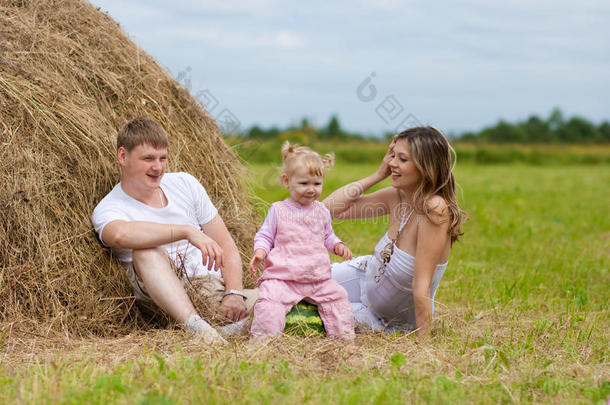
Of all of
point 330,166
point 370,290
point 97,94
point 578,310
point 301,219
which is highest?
point 97,94

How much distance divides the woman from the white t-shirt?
39.6 inches

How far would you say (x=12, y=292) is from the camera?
456 cm

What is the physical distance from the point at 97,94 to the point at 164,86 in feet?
2.80

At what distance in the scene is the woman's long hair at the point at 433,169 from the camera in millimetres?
4629

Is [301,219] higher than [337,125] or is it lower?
lower

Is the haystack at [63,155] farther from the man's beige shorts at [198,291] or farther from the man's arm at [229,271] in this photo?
the man's arm at [229,271]

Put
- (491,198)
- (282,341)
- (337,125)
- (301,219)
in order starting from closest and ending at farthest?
1. (282,341)
2. (301,219)
3. (491,198)
4. (337,125)

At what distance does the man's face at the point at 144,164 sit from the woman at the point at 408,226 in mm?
1332

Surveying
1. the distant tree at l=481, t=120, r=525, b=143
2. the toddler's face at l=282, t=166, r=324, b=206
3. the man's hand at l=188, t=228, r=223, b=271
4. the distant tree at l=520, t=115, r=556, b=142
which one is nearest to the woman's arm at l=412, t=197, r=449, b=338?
the toddler's face at l=282, t=166, r=324, b=206

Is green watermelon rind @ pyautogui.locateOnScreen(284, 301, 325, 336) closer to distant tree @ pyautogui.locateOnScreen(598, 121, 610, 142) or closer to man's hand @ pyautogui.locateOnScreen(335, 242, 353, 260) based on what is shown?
man's hand @ pyautogui.locateOnScreen(335, 242, 353, 260)

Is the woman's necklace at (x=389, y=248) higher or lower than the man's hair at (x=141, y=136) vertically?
lower

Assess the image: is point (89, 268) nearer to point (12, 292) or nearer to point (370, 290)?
point (12, 292)

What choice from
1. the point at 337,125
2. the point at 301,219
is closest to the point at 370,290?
the point at 301,219

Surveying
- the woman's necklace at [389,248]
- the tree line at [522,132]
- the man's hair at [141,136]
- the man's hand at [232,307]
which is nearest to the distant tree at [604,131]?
the tree line at [522,132]
